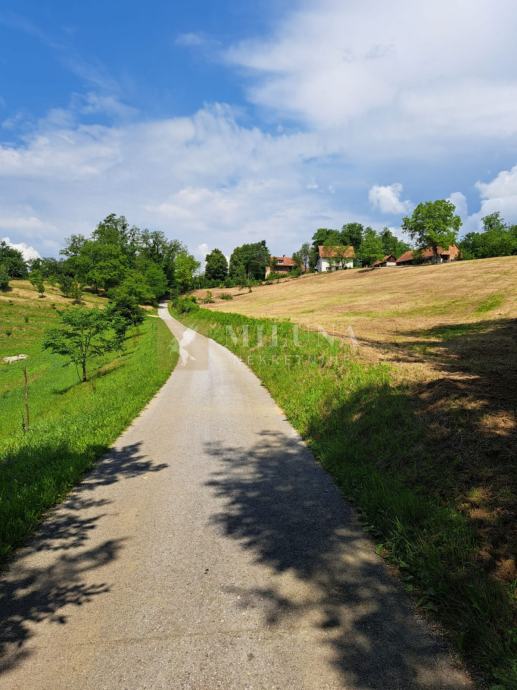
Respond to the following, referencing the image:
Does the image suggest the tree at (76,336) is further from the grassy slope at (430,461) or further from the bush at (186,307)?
the bush at (186,307)

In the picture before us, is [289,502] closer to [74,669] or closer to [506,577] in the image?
[506,577]

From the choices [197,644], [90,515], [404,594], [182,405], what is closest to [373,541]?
[404,594]

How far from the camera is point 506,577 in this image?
12.1ft

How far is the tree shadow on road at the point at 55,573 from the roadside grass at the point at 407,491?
3.26 m

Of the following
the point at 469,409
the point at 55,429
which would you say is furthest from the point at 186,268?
the point at 469,409

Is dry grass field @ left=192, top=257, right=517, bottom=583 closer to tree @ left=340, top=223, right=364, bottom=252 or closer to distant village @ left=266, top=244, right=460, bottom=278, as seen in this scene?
distant village @ left=266, top=244, right=460, bottom=278

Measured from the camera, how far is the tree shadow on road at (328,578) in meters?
3.00

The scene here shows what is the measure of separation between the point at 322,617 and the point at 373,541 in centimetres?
141

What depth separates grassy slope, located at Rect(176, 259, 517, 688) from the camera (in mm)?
3451

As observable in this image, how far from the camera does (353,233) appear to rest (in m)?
130

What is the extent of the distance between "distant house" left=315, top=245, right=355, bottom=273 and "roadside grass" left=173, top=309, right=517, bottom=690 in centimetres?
9745

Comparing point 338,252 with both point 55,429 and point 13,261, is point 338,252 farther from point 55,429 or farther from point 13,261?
point 55,429

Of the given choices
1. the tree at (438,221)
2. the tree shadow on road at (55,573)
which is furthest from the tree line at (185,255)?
the tree shadow on road at (55,573)

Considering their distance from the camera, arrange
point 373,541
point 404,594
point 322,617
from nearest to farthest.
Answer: point 322,617, point 404,594, point 373,541
